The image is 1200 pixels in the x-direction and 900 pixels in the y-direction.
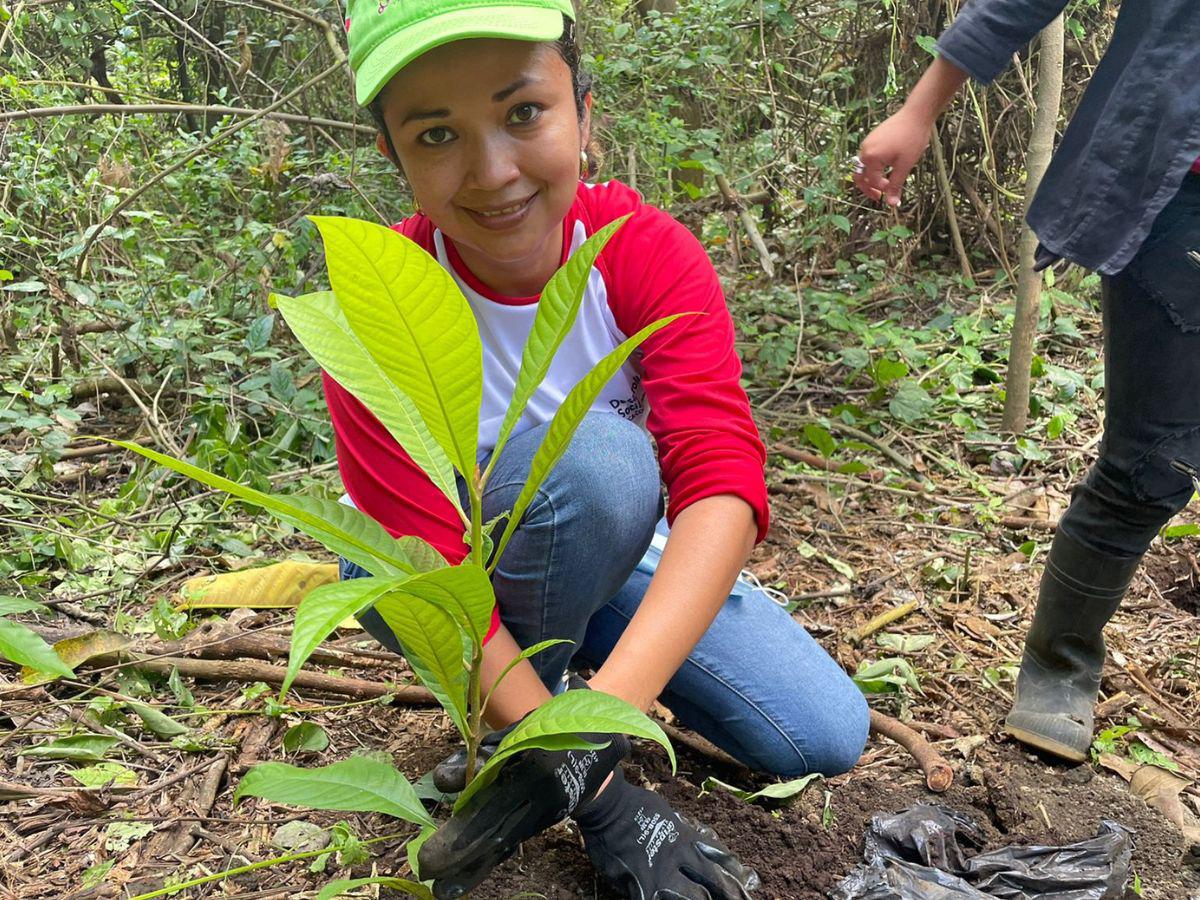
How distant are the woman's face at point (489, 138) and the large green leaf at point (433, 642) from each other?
63 cm

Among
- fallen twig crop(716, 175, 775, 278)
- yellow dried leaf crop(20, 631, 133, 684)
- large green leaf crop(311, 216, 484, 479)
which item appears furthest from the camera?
fallen twig crop(716, 175, 775, 278)

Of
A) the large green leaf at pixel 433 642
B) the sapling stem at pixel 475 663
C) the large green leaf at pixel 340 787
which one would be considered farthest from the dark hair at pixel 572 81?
the large green leaf at pixel 340 787

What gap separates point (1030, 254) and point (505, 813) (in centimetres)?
256

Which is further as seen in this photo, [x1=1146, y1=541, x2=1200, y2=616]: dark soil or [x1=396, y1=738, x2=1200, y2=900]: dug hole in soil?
[x1=1146, y1=541, x2=1200, y2=616]: dark soil

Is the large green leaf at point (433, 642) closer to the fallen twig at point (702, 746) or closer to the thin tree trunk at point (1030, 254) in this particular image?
the fallen twig at point (702, 746)

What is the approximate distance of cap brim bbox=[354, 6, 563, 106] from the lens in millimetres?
1280

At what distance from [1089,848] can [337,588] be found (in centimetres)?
130

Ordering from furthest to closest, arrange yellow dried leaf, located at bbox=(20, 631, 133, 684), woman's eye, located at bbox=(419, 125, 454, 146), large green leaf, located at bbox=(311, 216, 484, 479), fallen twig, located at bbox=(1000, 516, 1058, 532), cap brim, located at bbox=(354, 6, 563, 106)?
fallen twig, located at bbox=(1000, 516, 1058, 532), yellow dried leaf, located at bbox=(20, 631, 133, 684), woman's eye, located at bbox=(419, 125, 454, 146), cap brim, located at bbox=(354, 6, 563, 106), large green leaf, located at bbox=(311, 216, 484, 479)

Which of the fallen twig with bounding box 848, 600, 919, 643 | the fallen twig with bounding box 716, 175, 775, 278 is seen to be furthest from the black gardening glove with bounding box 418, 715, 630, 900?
the fallen twig with bounding box 716, 175, 775, 278

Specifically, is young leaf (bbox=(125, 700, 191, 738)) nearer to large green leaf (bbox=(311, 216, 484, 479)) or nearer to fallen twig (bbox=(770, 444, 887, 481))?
large green leaf (bbox=(311, 216, 484, 479))

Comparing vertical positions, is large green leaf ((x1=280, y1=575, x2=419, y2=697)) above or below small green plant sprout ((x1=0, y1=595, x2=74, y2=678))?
above

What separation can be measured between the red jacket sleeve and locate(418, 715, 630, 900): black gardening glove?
0.44 metres

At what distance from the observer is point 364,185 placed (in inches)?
140

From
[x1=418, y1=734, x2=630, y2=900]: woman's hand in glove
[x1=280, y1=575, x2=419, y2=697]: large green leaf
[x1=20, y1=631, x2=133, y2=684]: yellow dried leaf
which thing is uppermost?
[x1=280, y1=575, x2=419, y2=697]: large green leaf
